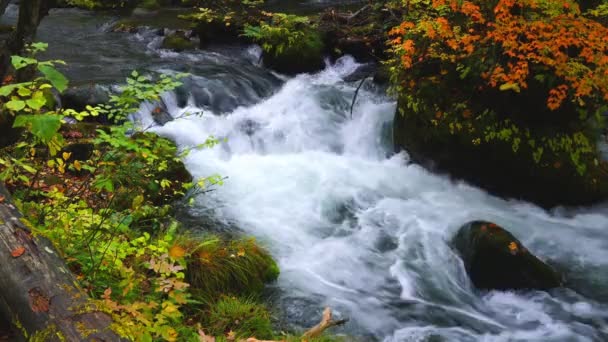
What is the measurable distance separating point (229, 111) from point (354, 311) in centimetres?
642

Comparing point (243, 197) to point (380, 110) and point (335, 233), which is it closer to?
point (335, 233)

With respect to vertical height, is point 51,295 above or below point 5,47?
below

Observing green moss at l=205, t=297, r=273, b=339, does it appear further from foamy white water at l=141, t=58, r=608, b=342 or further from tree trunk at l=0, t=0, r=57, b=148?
tree trunk at l=0, t=0, r=57, b=148

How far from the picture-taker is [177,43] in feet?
45.8

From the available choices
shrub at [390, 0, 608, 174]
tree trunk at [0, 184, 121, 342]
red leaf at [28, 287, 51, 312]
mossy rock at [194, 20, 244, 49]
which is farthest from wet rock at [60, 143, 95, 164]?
mossy rock at [194, 20, 244, 49]

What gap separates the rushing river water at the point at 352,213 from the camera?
214 inches

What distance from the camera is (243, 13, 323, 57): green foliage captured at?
1266cm

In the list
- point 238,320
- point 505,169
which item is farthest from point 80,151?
point 505,169

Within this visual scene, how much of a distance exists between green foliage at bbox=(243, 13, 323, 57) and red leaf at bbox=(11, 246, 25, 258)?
10581 mm

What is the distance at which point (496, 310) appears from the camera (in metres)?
5.55

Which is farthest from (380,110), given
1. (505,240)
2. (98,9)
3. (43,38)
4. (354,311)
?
(98,9)

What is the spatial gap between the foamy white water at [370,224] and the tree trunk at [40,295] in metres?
1.86

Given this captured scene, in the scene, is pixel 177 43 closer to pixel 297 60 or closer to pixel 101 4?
pixel 297 60

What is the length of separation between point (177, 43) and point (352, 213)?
8987 millimetres
